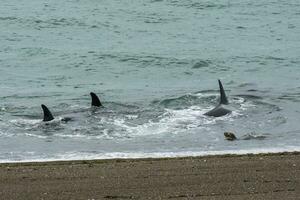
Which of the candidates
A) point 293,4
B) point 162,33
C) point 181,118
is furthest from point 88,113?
point 293,4

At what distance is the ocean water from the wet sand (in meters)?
1.23

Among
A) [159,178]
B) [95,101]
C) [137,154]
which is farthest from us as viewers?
[95,101]

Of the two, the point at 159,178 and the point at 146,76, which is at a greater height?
the point at 159,178

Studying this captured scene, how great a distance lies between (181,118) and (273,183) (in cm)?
660

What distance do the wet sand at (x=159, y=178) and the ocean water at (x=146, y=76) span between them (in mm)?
1227

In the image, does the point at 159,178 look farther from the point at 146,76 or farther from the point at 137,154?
the point at 146,76

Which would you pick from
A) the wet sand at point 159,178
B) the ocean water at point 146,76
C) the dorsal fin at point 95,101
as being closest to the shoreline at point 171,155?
the ocean water at point 146,76

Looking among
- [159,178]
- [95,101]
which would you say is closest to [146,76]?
[95,101]

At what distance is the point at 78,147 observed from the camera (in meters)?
14.1

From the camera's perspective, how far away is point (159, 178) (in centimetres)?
1080

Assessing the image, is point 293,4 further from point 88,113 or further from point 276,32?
point 88,113

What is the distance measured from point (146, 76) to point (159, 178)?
14.1m

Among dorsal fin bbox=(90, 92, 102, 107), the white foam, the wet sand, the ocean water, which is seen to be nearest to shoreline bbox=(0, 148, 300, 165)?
the white foam

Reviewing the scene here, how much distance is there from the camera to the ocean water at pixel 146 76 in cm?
1475
